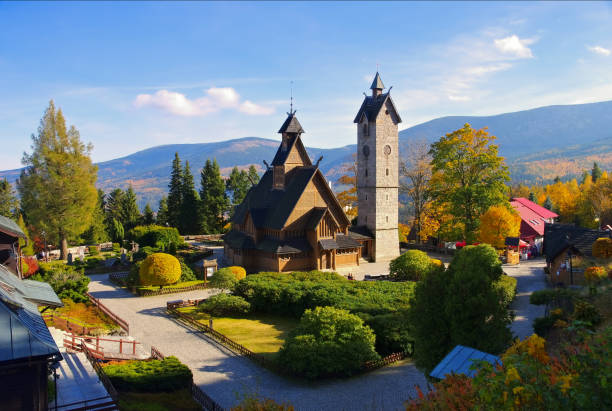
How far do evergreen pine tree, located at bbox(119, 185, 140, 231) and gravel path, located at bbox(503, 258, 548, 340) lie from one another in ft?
181

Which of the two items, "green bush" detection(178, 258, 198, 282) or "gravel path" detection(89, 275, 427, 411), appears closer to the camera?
"gravel path" detection(89, 275, 427, 411)

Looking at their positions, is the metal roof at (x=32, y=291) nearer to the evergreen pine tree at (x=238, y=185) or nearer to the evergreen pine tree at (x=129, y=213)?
the evergreen pine tree at (x=238, y=185)

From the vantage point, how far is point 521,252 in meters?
46.1

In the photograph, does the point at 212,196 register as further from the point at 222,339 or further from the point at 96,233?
the point at 222,339

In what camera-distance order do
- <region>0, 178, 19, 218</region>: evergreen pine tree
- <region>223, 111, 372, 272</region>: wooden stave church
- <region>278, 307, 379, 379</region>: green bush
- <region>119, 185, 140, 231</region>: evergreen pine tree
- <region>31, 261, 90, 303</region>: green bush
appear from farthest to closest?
<region>119, 185, 140, 231</region>: evergreen pine tree → <region>0, 178, 19, 218</region>: evergreen pine tree → <region>223, 111, 372, 272</region>: wooden stave church → <region>31, 261, 90, 303</region>: green bush → <region>278, 307, 379, 379</region>: green bush

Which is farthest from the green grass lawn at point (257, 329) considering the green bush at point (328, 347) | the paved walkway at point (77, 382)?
the paved walkway at point (77, 382)

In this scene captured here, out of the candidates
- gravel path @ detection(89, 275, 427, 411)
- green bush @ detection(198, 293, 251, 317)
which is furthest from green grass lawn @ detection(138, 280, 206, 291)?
gravel path @ detection(89, 275, 427, 411)

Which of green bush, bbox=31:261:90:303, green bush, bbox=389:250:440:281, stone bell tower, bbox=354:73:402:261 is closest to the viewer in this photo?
green bush, bbox=31:261:90:303

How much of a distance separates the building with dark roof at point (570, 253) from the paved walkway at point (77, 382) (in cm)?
2852

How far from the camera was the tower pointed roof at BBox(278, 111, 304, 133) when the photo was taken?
42.6 meters

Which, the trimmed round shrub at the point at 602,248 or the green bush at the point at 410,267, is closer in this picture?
the trimmed round shrub at the point at 602,248

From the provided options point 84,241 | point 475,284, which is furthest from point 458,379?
point 84,241

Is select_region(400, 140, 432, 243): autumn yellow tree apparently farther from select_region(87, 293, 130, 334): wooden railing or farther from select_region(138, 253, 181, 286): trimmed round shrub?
select_region(87, 293, 130, 334): wooden railing

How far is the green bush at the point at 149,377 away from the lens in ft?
50.8
